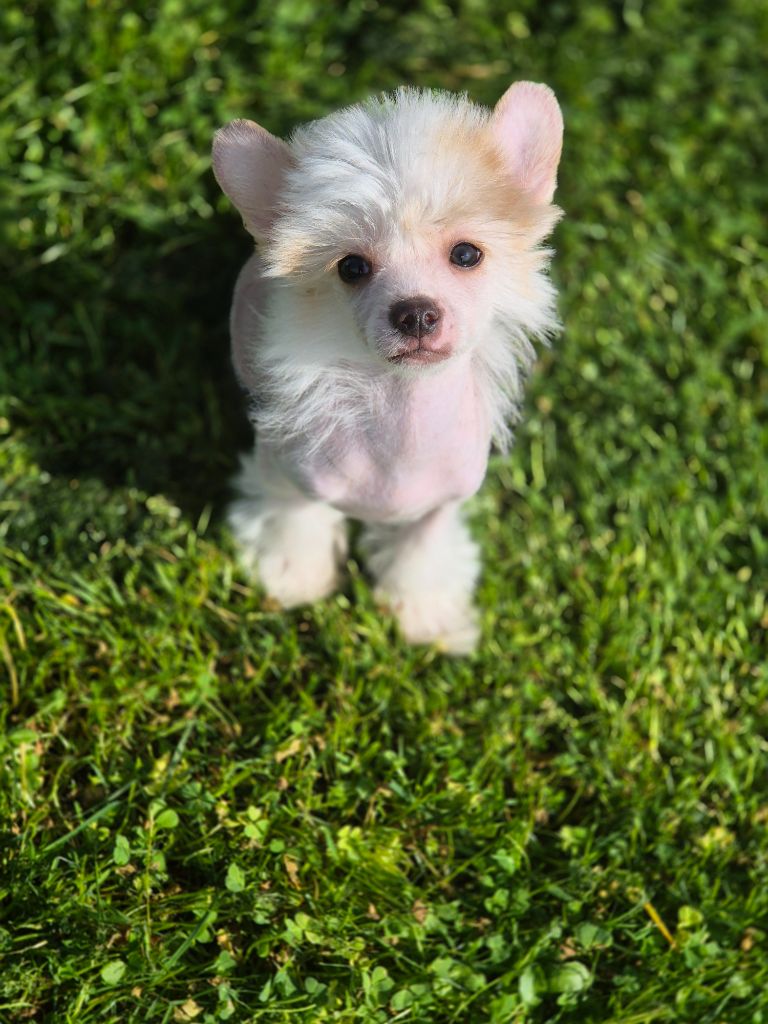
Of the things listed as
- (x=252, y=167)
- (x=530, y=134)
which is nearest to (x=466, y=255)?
(x=530, y=134)

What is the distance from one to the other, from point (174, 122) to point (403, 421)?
1857 mm

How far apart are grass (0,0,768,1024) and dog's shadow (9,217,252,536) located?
0.5 inches

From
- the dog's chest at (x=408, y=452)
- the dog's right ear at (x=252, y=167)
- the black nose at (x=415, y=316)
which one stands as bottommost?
the dog's chest at (x=408, y=452)

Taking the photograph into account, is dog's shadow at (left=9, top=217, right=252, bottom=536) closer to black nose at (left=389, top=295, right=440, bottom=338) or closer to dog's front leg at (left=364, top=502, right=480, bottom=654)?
dog's front leg at (left=364, top=502, right=480, bottom=654)

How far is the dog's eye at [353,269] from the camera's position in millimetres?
2363

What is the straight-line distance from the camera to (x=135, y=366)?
3660 millimetres

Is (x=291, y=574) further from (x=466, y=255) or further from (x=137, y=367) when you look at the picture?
(x=466, y=255)

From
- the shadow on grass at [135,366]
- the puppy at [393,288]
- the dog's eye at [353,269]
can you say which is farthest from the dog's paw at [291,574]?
the dog's eye at [353,269]

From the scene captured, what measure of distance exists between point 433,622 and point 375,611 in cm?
18

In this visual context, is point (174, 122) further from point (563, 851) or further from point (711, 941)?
point (711, 941)

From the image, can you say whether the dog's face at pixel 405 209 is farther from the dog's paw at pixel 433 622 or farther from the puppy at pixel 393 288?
the dog's paw at pixel 433 622

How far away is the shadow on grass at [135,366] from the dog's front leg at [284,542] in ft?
0.60

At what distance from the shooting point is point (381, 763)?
10.1 feet

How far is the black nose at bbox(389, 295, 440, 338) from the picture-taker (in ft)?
7.51
